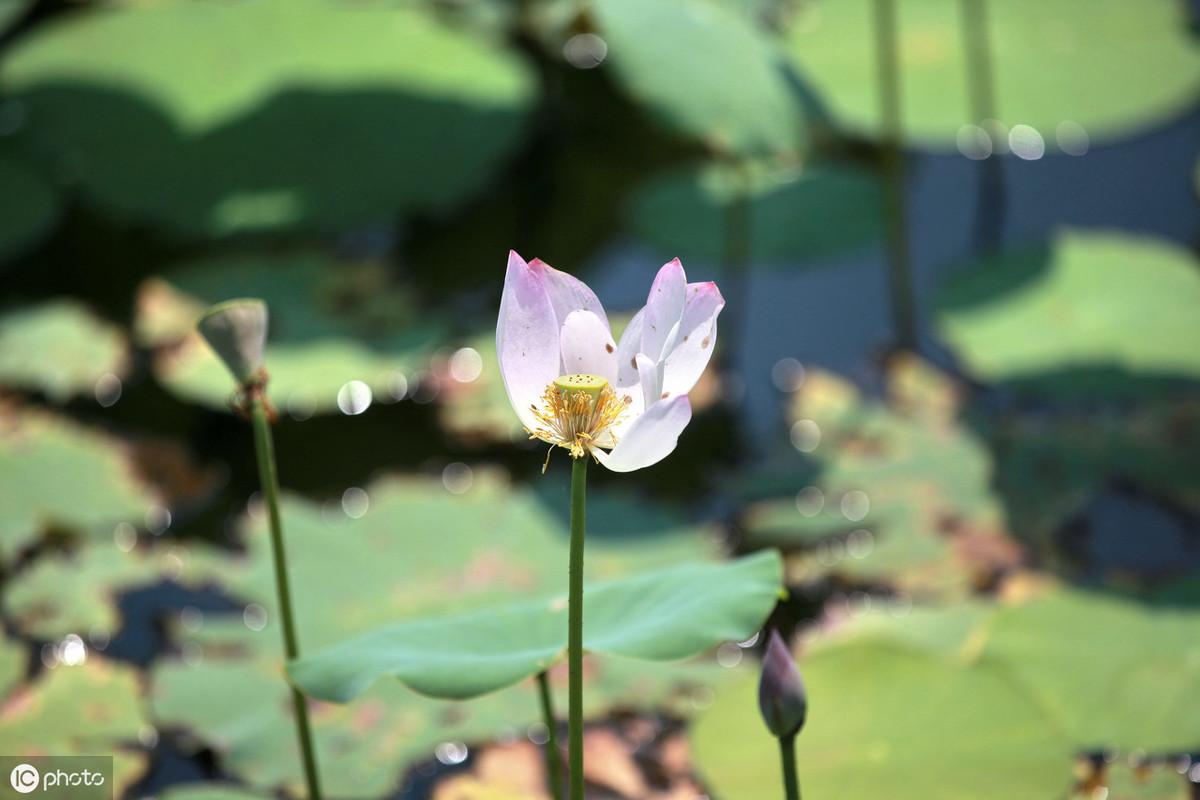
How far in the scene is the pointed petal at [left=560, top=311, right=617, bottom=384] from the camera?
1.12 m

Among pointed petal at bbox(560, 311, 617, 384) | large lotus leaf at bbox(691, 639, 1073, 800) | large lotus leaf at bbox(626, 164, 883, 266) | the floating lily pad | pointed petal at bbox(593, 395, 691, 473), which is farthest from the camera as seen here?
large lotus leaf at bbox(626, 164, 883, 266)

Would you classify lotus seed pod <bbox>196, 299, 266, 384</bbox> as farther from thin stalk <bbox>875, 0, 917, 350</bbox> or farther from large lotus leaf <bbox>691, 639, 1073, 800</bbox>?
thin stalk <bbox>875, 0, 917, 350</bbox>

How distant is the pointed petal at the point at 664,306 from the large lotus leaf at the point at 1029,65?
2.24m

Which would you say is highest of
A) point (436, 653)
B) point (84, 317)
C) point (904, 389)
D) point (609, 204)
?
point (609, 204)

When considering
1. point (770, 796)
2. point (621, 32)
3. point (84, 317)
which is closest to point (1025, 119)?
point (621, 32)

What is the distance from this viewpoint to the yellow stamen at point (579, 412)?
1.07 meters

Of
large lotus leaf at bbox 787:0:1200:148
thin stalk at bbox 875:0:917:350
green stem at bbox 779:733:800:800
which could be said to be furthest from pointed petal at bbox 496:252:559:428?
large lotus leaf at bbox 787:0:1200:148

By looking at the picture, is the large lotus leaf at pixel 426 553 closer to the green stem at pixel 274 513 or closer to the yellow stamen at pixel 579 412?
the green stem at pixel 274 513

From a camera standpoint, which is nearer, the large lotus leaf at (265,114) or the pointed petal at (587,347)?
the pointed petal at (587,347)

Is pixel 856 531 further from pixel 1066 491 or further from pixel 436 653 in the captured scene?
pixel 436 653

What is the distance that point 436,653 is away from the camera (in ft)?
4.31

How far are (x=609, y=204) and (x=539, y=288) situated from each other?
246 cm

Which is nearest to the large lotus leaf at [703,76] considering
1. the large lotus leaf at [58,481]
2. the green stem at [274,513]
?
the large lotus leaf at [58,481]

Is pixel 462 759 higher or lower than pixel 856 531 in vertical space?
lower
